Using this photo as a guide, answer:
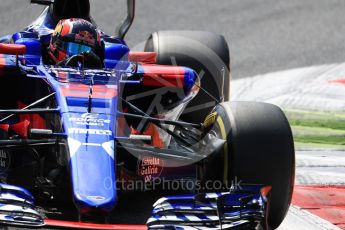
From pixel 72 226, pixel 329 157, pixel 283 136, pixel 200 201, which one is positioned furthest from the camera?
pixel 329 157

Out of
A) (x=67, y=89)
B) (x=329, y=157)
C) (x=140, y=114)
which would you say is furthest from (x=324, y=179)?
(x=67, y=89)

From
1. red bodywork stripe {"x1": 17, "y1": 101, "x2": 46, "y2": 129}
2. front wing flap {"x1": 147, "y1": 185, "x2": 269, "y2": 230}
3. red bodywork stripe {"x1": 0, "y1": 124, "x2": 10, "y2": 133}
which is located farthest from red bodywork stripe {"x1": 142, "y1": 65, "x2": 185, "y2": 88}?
front wing flap {"x1": 147, "y1": 185, "x2": 269, "y2": 230}

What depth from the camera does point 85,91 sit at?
6031 millimetres

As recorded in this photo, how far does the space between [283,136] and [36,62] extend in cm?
211

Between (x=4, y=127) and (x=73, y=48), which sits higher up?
(x=73, y=48)

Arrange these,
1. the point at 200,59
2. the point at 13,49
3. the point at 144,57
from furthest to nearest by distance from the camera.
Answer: the point at 200,59, the point at 144,57, the point at 13,49

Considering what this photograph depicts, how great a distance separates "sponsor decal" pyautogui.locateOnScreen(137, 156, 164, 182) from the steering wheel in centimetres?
96

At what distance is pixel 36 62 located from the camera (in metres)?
6.82

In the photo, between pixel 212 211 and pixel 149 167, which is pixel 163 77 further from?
pixel 212 211

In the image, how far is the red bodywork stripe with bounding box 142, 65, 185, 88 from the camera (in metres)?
6.65

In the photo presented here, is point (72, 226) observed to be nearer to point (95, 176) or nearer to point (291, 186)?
point (95, 176)

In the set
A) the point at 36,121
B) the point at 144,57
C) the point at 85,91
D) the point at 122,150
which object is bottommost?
the point at 122,150

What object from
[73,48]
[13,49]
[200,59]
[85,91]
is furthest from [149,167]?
[200,59]

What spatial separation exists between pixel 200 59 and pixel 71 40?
1.79 metres
